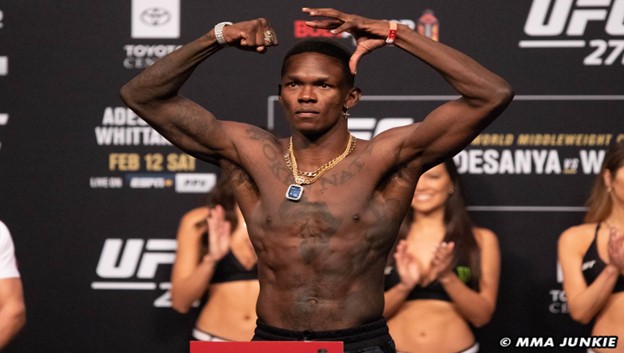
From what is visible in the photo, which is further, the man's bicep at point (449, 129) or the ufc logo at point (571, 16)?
the ufc logo at point (571, 16)

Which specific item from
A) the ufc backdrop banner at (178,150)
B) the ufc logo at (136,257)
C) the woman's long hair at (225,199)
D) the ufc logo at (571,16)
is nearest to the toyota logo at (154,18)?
the ufc backdrop banner at (178,150)

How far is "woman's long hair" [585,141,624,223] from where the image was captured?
445cm

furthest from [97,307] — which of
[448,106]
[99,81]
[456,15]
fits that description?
[448,106]

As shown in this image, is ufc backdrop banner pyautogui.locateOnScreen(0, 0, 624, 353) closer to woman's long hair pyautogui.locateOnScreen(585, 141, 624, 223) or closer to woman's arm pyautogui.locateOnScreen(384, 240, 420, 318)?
woman's long hair pyautogui.locateOnScreen(585, 141, 624, 223)

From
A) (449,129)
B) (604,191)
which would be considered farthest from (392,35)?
(604,191)

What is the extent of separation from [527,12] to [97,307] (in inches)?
91.4

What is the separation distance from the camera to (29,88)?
4.84 meters

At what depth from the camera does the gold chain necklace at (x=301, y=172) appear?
3.00 meters

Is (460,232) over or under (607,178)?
under

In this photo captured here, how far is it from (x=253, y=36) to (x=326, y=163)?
0.43 m

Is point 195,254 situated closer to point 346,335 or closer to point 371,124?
point 371,124

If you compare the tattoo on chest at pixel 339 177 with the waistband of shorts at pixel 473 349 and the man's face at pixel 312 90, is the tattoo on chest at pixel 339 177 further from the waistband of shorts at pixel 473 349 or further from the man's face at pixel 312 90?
the waistband of shorts at pixel 473 349

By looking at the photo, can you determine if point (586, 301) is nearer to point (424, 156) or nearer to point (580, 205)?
point (580, 205)

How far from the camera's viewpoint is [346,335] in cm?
293
